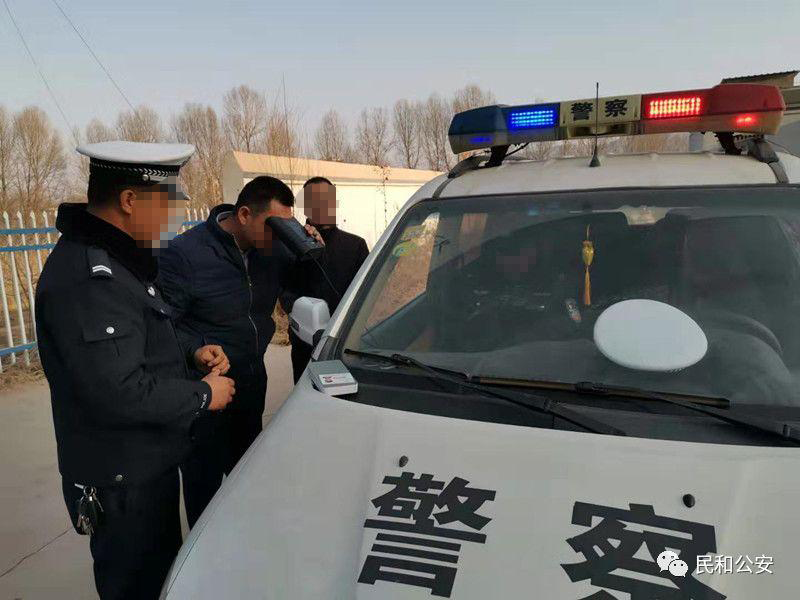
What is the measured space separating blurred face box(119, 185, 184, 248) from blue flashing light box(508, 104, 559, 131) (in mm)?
1394

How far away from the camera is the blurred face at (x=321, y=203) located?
406 centimetres

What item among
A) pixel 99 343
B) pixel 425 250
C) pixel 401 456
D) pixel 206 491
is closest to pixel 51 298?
pixel 99 343

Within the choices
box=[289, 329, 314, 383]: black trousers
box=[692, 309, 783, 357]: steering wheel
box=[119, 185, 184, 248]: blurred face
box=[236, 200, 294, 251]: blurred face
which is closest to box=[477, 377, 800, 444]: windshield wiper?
box=[692, 309, 783, 357]: steering wheel

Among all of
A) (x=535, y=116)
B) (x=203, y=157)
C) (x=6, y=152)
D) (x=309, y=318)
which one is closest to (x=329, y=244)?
(x=309, y=318)

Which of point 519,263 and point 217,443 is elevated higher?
point 519,263

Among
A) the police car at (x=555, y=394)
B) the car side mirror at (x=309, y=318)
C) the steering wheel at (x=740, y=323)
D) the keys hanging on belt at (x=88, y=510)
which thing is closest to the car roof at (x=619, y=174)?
the police car at (x=555, y=394)

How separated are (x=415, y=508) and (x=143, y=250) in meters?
1.20

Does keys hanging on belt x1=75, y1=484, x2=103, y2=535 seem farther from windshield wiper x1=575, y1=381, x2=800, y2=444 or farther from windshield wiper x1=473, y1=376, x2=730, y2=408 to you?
windshield wiper x1=575, y1=381, x2=800, y2=444

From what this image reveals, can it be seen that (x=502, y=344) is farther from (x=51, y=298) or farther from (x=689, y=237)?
(x=51, y=298)

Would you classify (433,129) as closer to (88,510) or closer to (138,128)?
(138,128)

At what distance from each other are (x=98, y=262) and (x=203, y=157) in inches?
849

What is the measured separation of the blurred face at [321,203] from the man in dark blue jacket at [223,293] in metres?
0.97

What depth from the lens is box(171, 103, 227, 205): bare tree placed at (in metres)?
15.8

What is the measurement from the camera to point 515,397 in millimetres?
1691
